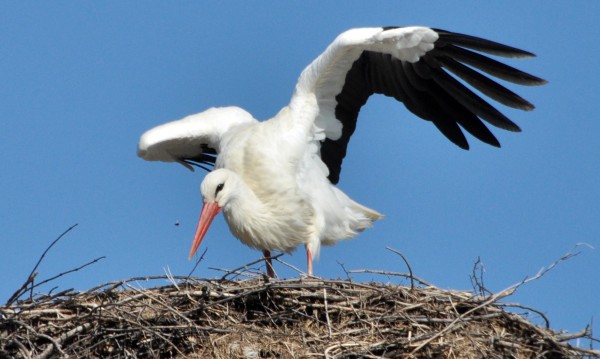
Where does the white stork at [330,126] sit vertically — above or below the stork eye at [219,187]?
above

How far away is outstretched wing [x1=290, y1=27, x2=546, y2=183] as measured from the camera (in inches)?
239

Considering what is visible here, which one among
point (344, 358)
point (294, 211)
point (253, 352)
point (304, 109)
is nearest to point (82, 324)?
point (253, 352)

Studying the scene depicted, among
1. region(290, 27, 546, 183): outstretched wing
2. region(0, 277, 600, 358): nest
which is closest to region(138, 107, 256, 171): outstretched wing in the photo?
region(290, 27, 546, 183): outstretched wing

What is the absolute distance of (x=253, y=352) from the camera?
527 centimetres

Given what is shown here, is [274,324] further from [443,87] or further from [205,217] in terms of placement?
[443,87]

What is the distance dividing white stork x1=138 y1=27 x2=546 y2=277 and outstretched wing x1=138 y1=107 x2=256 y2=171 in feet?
0.14

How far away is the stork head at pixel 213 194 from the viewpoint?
6.36 m

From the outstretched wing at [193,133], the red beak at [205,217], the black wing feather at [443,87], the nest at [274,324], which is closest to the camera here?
the nest at [274,324]

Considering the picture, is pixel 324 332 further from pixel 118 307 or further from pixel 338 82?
pixel 338 82

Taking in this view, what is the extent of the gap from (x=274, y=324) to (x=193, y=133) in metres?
2.22

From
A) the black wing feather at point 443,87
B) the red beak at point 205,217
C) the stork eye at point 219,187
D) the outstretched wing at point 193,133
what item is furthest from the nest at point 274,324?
the outstretched wing at point 193,133

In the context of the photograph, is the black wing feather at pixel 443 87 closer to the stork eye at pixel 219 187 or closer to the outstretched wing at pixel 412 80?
the outstretched wing at pixel 412 80

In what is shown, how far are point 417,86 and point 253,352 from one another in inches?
81.5

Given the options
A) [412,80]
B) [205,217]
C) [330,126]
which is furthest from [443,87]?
[205,217]
